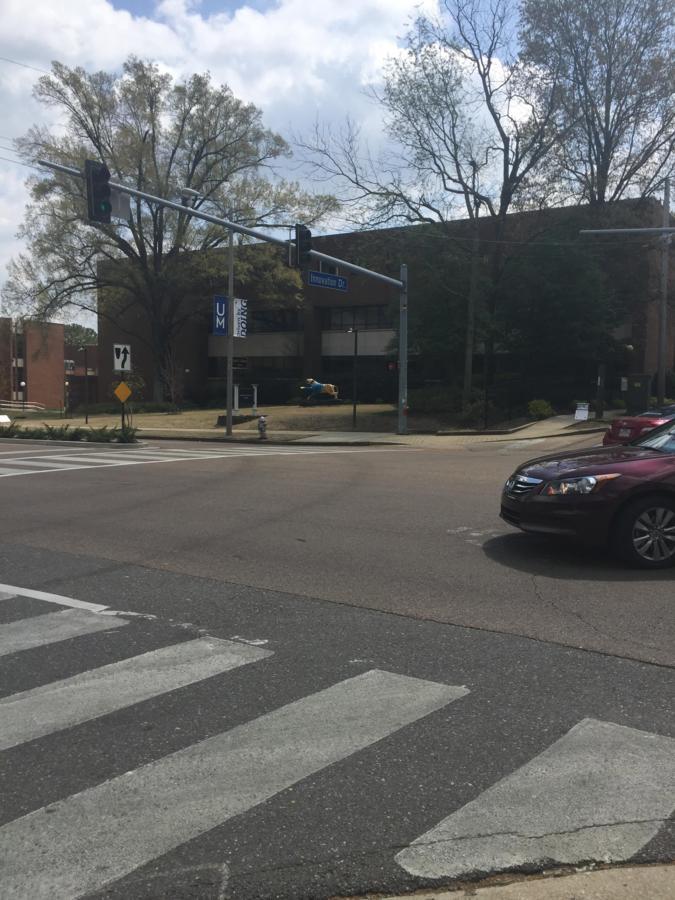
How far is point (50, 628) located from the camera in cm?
571

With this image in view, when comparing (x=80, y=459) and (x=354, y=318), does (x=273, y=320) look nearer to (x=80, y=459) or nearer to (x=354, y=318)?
(x=354, y=318)

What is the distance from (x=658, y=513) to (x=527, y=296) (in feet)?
100

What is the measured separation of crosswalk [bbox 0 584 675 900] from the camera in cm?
290

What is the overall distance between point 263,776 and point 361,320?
5194 cm

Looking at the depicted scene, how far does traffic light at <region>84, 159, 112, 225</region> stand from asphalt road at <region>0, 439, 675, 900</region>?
10.1 m

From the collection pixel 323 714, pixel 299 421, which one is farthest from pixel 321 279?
pixel 323 714

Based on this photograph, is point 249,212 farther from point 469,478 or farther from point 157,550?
point 157,550

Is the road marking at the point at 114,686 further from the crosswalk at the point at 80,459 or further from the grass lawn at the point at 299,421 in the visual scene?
the grass lawn at the point at 299,421

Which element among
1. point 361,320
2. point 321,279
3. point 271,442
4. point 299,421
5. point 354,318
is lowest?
point 271,442

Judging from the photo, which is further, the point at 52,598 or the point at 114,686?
the point at 52,598

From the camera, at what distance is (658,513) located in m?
7.34

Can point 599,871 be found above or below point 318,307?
below

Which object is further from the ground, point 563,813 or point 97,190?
point 97,190

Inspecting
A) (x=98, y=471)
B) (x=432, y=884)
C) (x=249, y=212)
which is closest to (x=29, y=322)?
(x=249, y=212)
